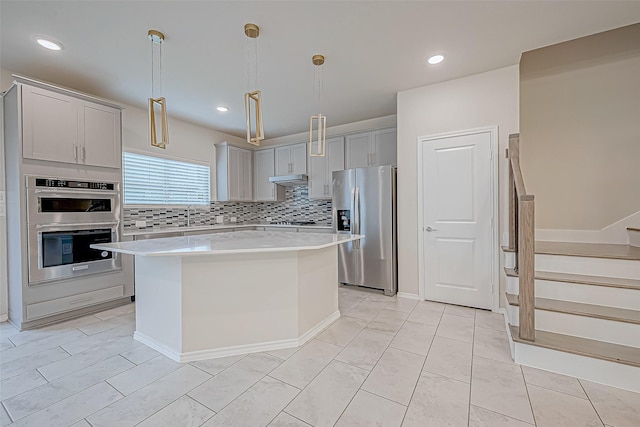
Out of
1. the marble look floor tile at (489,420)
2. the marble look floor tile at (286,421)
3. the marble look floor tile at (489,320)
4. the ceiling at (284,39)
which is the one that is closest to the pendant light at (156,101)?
the ceiling at (284,39)

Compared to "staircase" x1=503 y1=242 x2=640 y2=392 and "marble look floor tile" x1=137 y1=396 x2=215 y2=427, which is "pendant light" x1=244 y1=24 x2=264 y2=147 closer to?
"marble look floor tile" x1=137 y1=396 x2=215 y2=427

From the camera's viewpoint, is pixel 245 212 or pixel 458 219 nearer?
pixel 458 219

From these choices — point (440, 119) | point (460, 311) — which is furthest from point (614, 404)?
point (440, 119)

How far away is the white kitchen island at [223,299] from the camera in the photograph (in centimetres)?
211

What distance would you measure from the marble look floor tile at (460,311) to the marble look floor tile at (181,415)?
2555 millimetres

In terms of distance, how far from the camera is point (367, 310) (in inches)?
124

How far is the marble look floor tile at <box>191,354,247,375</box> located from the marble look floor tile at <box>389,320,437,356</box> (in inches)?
50.4

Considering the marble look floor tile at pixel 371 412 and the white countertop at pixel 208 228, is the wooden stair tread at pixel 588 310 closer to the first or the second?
the marble look floor tile at pixel 371 412

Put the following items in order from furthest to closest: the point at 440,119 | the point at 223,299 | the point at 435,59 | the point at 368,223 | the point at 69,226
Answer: the point at 368,223
the point at 440,119
the point at 69,226
the point at 435,59
the point at 223,299

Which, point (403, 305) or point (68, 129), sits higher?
point (68, 129)

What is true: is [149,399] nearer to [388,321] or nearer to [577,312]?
[388,321]

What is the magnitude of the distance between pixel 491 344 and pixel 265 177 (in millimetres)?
4410

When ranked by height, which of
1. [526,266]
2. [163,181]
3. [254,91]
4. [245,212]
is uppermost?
[254,91]

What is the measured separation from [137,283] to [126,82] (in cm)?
233
